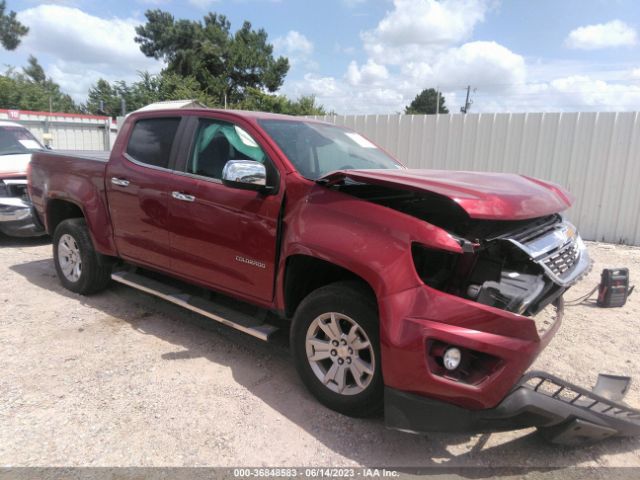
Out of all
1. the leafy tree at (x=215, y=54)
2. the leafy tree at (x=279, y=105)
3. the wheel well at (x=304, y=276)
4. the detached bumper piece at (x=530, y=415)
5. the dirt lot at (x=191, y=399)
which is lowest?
the dirt lot at (x=191, y=399)

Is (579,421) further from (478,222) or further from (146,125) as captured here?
(146,125)

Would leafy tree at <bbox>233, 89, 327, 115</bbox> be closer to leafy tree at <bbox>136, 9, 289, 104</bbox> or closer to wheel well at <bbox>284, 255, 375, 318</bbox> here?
leafy tree at <bbox>136, 9, 289, 104</bbox>

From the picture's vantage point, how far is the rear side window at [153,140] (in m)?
4.05

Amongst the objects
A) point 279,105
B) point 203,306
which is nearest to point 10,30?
point 279,105

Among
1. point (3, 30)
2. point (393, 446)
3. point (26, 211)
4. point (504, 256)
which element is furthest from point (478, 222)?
point (3, 30)

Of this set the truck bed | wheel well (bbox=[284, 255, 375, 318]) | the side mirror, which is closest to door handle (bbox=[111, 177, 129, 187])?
the truck bed

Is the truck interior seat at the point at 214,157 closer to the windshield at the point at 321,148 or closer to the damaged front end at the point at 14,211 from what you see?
the windshield at the point at 321,148

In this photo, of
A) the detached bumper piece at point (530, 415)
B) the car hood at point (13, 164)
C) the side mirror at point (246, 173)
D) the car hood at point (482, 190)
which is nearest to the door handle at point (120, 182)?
the side mirror at point (246, 173)

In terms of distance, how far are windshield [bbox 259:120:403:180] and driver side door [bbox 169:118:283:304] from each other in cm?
21

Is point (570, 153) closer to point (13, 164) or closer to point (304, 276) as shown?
point (304, 276)

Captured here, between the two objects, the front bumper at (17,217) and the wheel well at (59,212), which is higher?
the wheel well at (59,212)

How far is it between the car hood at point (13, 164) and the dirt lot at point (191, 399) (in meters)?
3.36

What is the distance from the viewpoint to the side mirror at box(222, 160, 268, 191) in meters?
3.14

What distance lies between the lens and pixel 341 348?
2.86m
